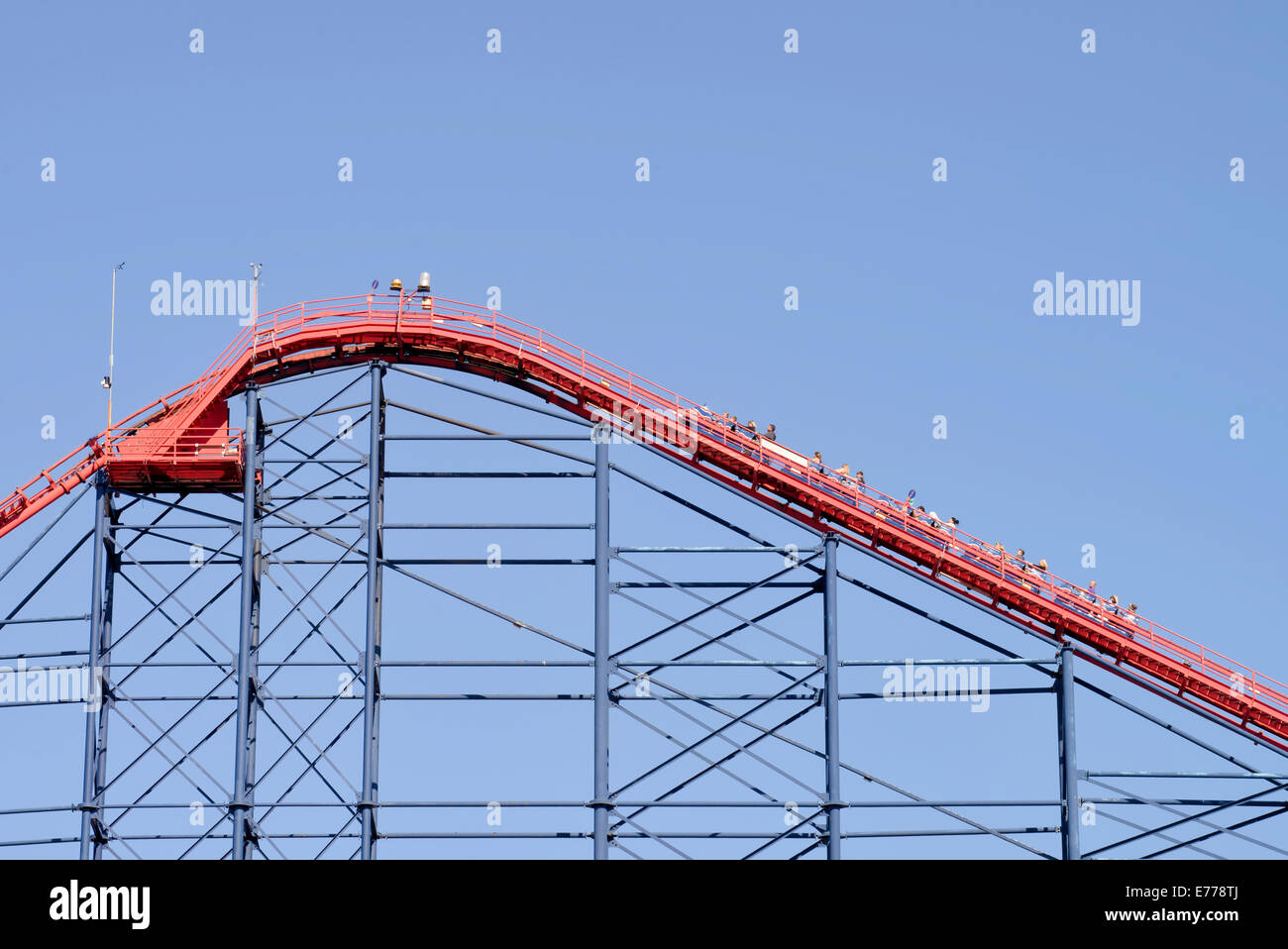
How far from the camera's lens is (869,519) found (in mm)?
44125

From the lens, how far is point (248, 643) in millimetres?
43844

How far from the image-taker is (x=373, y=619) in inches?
1727

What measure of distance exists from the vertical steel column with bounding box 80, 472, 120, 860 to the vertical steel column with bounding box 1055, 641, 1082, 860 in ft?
57.9

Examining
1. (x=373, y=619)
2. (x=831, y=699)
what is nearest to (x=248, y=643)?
(x=373, y=619)

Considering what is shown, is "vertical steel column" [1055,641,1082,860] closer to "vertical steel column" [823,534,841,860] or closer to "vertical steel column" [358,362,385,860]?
"vertical steel column" [823,534,841,860]

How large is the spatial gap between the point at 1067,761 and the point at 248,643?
15.2m

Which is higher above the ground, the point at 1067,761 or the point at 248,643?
the point at 248,643

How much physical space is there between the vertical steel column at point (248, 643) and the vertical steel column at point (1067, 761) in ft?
48.2

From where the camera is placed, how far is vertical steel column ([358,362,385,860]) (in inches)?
1673

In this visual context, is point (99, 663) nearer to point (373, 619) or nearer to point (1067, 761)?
point (373, 619)
